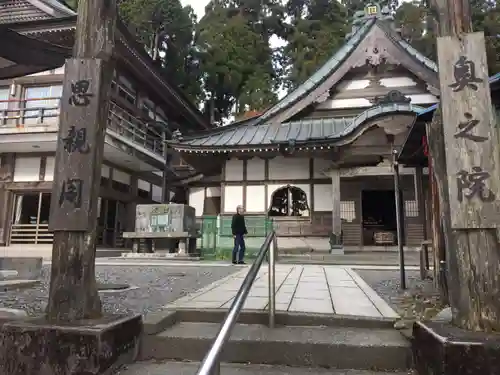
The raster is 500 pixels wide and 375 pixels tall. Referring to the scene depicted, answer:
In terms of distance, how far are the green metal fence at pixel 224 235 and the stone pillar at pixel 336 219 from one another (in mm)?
2289

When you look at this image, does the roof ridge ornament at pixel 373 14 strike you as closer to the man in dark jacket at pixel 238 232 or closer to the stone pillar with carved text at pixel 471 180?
the man in dark jacket at pixel 238 232

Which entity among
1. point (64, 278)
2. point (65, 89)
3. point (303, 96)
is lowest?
point (64, 278)

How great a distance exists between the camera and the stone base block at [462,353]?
78.1 inches

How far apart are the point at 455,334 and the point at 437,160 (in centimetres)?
126

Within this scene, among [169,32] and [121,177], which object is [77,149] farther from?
[169,32]

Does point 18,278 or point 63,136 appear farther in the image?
point 18,278

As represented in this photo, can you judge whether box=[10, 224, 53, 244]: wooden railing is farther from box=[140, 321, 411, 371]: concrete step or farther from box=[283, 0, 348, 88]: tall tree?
box=[283, 0, 348, 88]: tall tree

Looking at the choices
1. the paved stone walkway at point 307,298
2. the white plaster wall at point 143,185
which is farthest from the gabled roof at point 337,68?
the paved stone walkway at point 307,298

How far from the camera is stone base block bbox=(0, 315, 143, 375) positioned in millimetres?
2250

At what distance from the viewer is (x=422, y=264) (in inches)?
221

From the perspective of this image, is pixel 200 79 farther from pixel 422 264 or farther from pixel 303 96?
pixel 422 264

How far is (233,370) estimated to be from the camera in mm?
2506

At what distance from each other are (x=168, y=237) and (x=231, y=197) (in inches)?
124

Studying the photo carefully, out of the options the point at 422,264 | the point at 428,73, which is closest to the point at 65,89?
→ the point at 422,264
